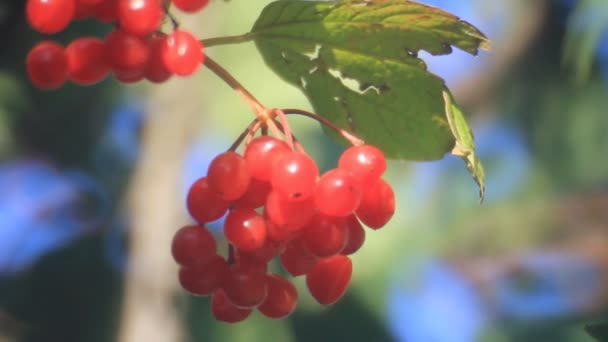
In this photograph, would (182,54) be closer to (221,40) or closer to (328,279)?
(221,40)

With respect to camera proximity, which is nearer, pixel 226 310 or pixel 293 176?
pixel 293 176

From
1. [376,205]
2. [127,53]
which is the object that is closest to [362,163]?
[376,205]

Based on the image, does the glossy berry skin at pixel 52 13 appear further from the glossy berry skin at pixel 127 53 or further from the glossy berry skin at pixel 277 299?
the glossy berry skin at pixel 277 299

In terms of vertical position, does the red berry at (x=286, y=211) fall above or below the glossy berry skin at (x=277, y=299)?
above

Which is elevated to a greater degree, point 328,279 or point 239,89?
point 239,89

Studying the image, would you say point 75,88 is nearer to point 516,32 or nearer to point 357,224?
point 516,32

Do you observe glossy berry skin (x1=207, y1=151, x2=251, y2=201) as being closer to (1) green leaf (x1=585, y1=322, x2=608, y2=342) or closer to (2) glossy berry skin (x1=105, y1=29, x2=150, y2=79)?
(2) glossy berry skin (x1=105, y1=29, x2=150, y2=79)

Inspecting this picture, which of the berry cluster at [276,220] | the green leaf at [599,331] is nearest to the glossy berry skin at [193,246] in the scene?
the berry cluster at [276,220]
